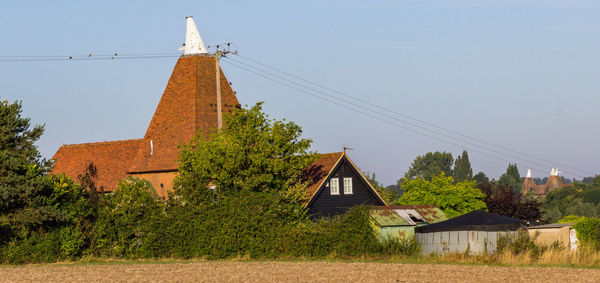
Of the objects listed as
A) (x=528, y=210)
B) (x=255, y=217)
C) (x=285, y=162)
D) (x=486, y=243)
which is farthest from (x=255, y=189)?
(x=528, y=210)

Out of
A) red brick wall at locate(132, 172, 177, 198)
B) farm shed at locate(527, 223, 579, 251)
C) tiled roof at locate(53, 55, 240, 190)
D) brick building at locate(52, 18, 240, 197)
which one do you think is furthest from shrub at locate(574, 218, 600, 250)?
red brick wall at locate(132, 172, 177, 198)

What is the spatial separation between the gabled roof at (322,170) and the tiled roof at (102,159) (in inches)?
654

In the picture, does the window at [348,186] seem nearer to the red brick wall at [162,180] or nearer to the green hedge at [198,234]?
the red brick wall at [162,180]

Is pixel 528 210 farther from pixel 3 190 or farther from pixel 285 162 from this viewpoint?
pixel 3 190

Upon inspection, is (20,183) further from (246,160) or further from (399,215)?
(399,215)

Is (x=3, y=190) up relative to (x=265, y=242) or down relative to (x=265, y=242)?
up

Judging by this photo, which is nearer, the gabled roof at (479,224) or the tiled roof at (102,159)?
the gabled roof at (479,224)

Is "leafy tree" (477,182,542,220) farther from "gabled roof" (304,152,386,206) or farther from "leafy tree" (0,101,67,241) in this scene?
"leafy tree" (0,101,67,241)

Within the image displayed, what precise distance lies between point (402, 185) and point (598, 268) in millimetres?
30311

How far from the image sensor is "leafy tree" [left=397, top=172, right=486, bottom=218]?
2243 inches

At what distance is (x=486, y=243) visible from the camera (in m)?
37.5

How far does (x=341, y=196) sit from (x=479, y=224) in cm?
1827

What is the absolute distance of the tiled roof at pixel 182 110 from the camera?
60.2 m

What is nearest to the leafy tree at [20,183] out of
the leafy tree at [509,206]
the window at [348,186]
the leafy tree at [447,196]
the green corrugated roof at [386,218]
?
the green corrugated roof at [386,218]
